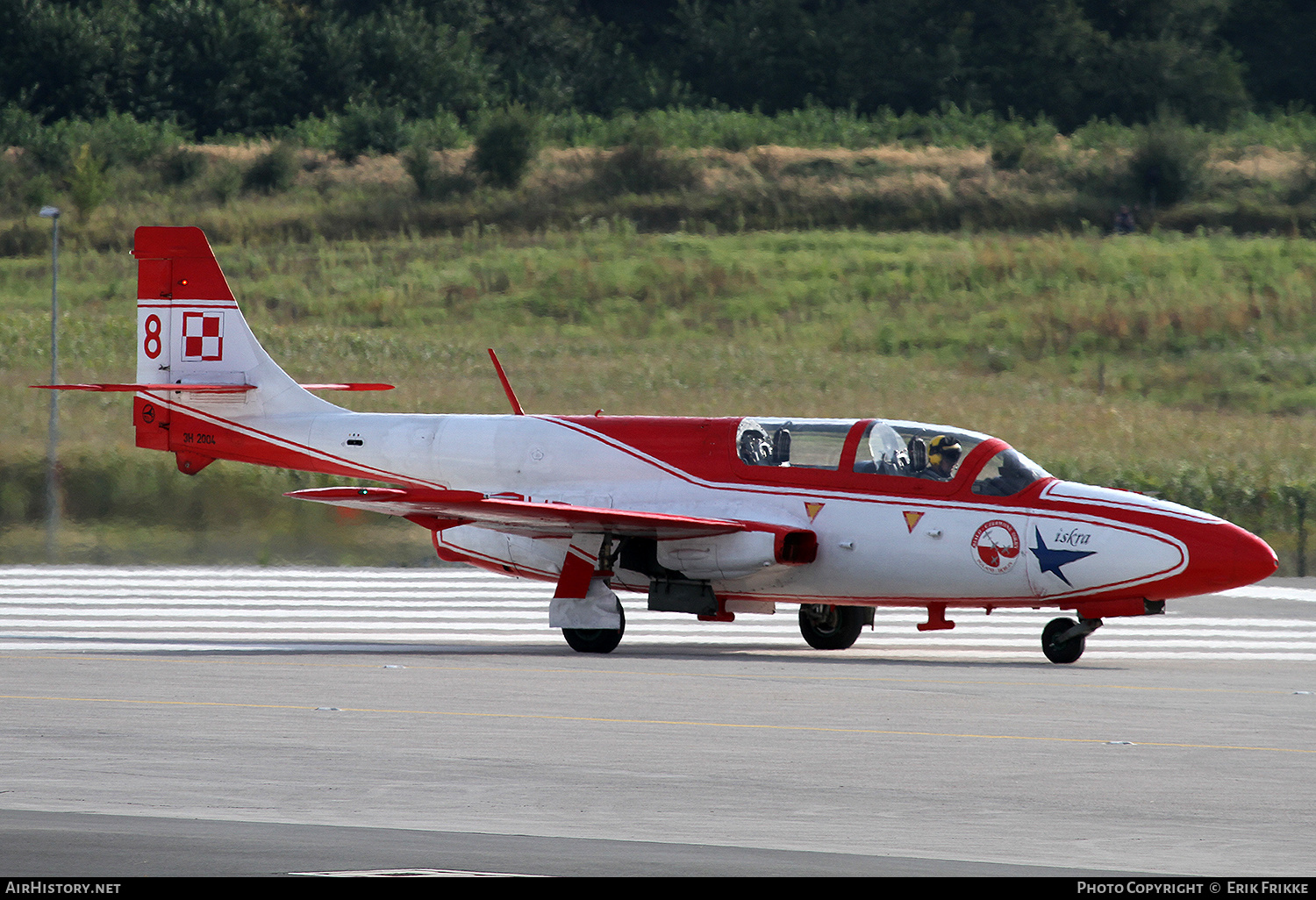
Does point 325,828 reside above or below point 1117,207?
below

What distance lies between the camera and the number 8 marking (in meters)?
18.6

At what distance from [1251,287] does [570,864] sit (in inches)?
1827

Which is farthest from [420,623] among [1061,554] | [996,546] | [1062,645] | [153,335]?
[1061,554]

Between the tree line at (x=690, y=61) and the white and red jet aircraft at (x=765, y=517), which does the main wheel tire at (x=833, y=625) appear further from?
the tree line at (x=690, y=61)

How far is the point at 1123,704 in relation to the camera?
11852mm

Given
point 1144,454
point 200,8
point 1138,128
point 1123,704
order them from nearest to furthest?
1. point 1123,704
2. point 1144,454
3. point 1138,128
4. point 200,8

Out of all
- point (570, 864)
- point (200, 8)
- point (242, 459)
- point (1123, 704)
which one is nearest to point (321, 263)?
point (200, 8)

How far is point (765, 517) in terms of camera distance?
50.6 ft

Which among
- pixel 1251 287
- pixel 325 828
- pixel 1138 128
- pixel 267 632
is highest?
pixel 1138 128

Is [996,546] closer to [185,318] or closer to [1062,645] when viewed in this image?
[1062,645]

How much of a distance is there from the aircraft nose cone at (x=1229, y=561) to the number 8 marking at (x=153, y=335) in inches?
432

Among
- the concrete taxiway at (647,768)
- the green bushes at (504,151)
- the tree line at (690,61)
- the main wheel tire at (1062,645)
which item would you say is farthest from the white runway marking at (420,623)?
the tree line at (690,61)

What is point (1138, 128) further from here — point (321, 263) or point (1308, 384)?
point (321, 263)

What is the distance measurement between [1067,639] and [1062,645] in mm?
64
